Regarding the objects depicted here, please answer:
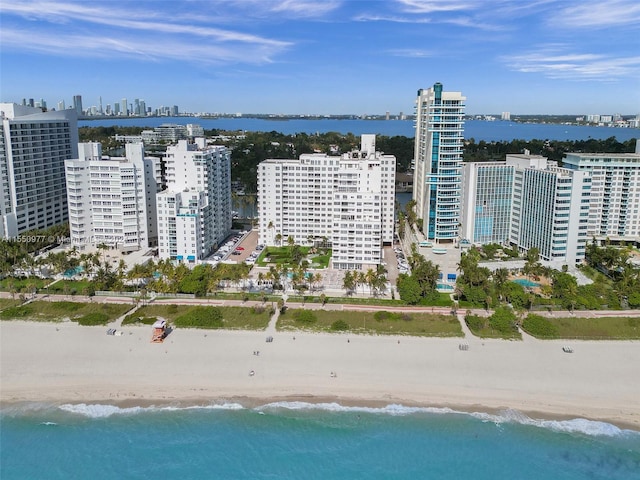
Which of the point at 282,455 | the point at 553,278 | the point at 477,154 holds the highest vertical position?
the point at 477,154

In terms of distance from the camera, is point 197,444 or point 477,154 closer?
point 197,444

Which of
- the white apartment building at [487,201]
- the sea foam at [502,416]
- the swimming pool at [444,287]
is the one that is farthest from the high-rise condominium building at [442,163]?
the sea foam at [502,416]

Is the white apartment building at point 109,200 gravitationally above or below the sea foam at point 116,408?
above

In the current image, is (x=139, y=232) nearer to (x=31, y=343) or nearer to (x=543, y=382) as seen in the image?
(x=31, y=343)

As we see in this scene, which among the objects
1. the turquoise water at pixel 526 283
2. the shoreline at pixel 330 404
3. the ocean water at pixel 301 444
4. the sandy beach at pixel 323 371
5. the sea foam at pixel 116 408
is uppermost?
the turquoise water at pixel 526 283

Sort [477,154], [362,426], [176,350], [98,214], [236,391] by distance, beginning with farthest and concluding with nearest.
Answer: [477,154]
[98,214]
[176,350]
[236,391]
[362,426]

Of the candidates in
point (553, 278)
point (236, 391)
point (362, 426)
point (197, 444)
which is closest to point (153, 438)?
point (197, 444)

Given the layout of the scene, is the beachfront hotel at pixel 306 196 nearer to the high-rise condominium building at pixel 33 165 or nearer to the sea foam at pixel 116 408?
the high-rise condominium building at pixel 33 165
